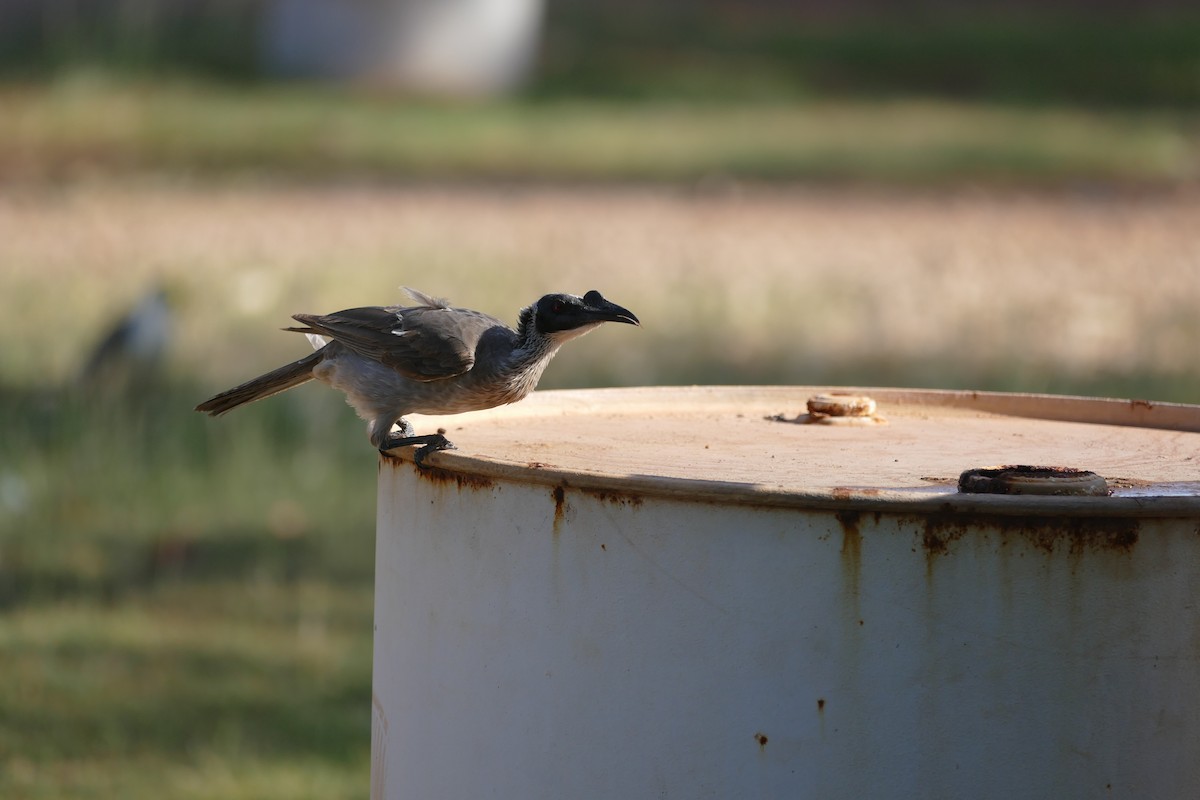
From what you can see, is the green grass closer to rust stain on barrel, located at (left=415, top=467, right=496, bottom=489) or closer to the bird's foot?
the bird's foot

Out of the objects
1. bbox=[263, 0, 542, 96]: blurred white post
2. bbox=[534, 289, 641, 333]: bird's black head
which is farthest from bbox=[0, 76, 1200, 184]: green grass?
bbox=[534, 289, 641, 333]: bird's black head

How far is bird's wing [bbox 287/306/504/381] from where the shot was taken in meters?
3.17

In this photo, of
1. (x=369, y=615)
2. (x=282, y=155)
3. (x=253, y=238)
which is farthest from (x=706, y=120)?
(x=369, y=615)

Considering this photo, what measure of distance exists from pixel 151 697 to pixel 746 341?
154 inches

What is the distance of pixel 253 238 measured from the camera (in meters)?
10.4

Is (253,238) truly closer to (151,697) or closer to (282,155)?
(282,155)

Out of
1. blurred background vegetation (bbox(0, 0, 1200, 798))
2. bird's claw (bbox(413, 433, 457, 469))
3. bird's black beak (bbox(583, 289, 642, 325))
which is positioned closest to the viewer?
bird's claw (bbox(413, 433, 457, 469))

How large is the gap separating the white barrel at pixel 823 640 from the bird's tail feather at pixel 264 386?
3.89 ft

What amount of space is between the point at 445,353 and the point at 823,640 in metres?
1.31

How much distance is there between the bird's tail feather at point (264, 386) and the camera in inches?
134

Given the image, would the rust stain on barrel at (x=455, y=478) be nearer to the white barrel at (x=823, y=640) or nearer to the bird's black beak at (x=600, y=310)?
the white barrel at (x=823, y=640)

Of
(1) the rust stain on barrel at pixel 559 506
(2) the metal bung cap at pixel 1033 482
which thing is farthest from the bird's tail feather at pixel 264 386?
(2) the metal bung cap at pixel 1033 482

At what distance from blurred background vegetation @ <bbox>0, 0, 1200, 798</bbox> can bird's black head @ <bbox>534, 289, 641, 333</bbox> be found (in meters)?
1.83

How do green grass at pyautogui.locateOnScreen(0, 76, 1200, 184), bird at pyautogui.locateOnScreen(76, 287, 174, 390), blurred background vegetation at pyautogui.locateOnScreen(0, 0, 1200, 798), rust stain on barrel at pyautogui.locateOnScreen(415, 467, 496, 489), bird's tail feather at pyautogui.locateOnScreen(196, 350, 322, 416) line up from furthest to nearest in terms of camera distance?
green grass at pyautogui.locateOnScreen(0, 76, 1200, 184) < bird at pyautogui.locateOnScreen(76, 287, 174, 390) < blurred background vegetation at pyautogui.locateOnScreen(0, 0, 1200, 798) < bird's tail feather at pyautogui.locateOnScreen(196, 350, 322, 416) < rust stain on barrel at pyautogui.locateOnScreen(415, 467, 496, 489)
